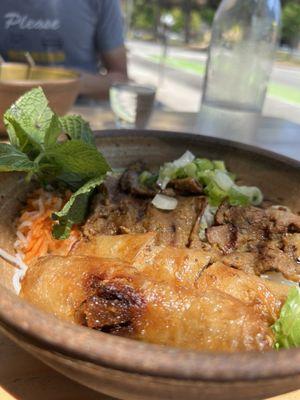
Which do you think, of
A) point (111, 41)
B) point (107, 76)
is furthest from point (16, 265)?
point (111, 41)

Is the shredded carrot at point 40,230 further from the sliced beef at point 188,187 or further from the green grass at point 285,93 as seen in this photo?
the green grass at point 285,93

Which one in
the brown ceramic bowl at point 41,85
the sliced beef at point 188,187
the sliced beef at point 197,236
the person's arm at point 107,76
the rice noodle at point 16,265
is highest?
the brown ceramic bowl at point 41,85

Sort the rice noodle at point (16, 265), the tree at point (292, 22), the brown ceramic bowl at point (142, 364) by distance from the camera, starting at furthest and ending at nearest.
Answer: the tree at point (292, 22) → the rice noodle at point (16, 265) → the brown ceramic bowl at point (142, 364)

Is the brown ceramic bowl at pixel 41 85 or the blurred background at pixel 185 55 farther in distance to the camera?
the blurred background at pixel 185 55

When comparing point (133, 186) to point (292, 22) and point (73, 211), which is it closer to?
point (73, 211)

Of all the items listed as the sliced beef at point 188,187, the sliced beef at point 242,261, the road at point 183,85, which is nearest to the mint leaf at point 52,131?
the sliced beef at point 188,187

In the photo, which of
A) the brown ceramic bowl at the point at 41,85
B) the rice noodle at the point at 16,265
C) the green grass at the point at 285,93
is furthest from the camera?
the green grass at the point at 285,93

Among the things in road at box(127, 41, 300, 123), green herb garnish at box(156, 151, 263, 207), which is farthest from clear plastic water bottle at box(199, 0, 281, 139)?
road at box(127, 41, 300, 123)

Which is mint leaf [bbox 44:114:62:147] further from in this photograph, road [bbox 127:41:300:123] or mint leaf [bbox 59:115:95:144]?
road [bbox 127:41:300:123]
